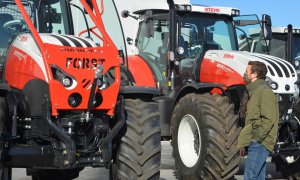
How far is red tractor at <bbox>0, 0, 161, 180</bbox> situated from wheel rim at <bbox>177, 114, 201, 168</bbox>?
7.03 feet

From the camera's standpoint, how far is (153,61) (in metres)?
9.93

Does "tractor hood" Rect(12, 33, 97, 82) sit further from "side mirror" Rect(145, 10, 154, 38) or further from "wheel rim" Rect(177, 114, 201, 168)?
"side mirror" Rect(145, 10, 154, 38)

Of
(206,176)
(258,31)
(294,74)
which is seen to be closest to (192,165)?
(206,176)

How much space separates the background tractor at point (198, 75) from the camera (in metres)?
7.97

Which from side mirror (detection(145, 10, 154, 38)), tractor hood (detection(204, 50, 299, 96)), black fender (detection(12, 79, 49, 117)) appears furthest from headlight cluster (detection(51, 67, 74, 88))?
side mirror (detection(145, 10, 154, 38))

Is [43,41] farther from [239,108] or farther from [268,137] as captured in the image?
[239,108]

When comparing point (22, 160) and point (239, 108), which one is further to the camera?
point (239, 108)

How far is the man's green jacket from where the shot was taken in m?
6.21

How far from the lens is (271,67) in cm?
859

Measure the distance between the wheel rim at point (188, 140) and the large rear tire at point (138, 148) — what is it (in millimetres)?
2201

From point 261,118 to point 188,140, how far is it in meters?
2.55

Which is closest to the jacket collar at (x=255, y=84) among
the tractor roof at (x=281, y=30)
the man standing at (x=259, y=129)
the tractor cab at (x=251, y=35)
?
the man standing at (x=259, y=129)

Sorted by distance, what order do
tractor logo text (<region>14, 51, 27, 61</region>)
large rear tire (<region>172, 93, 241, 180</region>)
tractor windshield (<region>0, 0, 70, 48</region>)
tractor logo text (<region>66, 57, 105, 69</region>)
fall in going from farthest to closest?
large rear tire (<region>172, 93, 241, 180</region>) < tractor windshield (<region>0, 0, 70, 48</region>) < tractor logo text (<region>14, 51, 27, 61</region>) < tractor logo text (<region>66, 57, 105, 69</region>)

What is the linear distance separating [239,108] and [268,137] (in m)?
2.26
